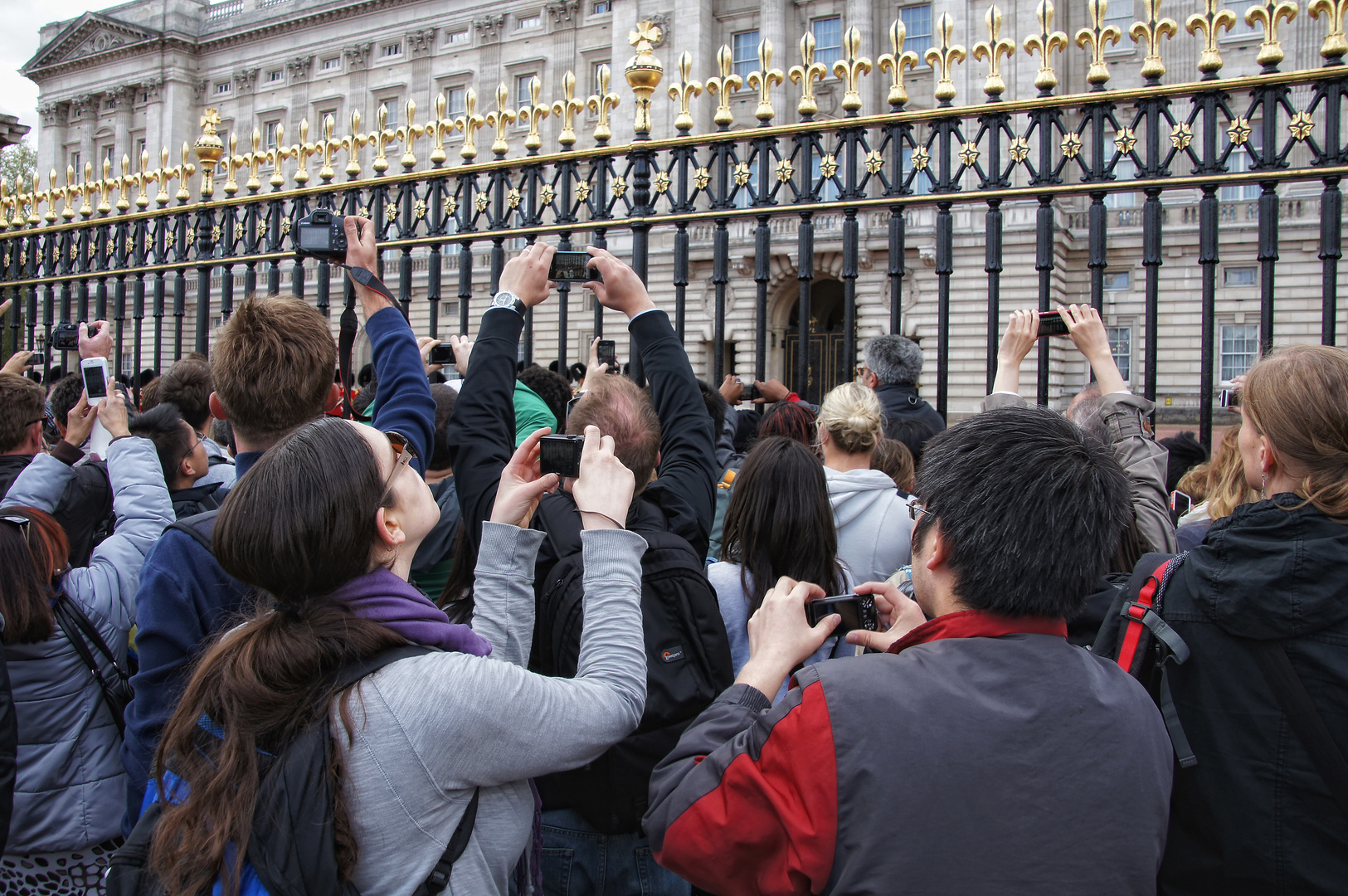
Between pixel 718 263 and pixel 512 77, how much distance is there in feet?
101

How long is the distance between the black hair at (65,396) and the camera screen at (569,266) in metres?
2.93

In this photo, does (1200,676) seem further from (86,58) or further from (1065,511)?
(86,58)

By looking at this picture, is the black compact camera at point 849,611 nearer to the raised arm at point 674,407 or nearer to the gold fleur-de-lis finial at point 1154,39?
the raised arm at point 674,407

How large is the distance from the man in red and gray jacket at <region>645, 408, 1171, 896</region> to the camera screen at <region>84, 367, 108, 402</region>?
304 cm

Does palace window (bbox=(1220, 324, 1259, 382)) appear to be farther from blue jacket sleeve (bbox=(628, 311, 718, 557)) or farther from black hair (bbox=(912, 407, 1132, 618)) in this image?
black hair (bbox=(912, 407, 1132, 618))

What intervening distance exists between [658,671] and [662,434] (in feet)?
3.07

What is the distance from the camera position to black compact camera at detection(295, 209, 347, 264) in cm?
331

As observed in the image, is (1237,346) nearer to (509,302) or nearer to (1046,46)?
(1046,46)

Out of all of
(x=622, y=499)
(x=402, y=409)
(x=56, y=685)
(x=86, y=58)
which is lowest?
(x=56, y=685)

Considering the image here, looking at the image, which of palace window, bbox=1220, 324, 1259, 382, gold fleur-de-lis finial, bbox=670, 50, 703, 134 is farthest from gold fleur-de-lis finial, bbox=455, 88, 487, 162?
palace window, bbox=1220, 324, 1259, 382

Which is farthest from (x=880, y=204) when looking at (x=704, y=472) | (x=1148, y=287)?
(x=704, y=472)

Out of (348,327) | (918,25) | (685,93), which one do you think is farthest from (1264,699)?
(918,25)

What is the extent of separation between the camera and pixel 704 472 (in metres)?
2.71

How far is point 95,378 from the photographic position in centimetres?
355
